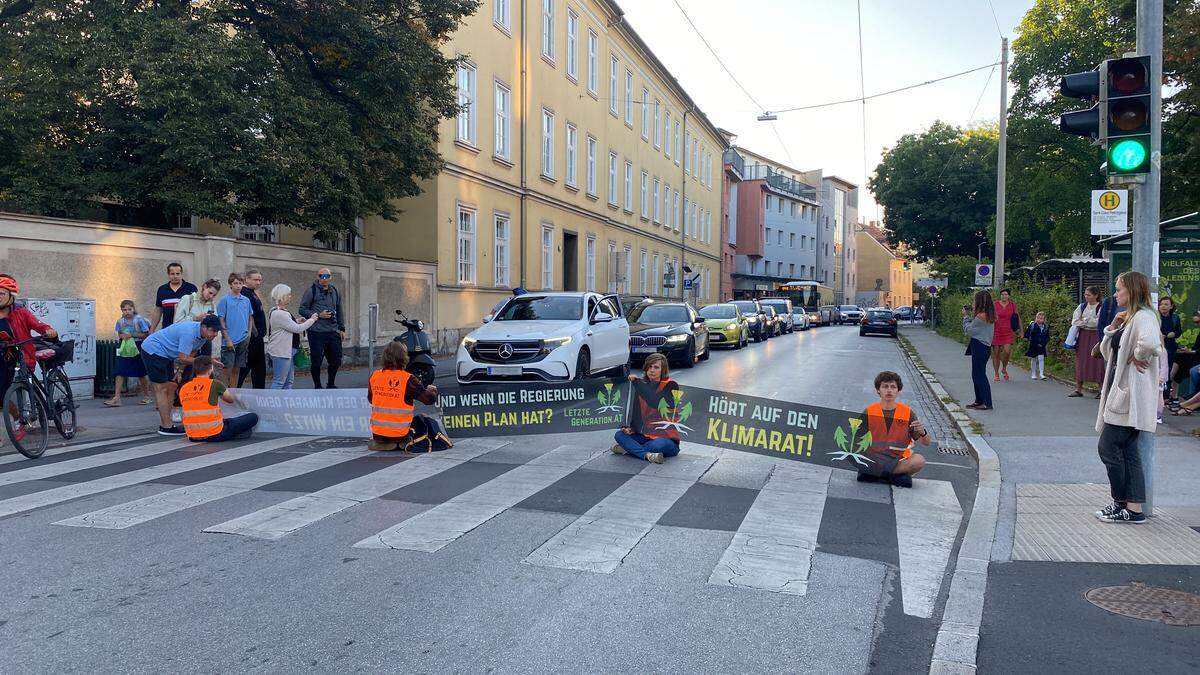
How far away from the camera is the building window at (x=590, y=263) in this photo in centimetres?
3438

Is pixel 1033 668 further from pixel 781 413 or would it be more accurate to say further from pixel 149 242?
Answer: pixel 149 242

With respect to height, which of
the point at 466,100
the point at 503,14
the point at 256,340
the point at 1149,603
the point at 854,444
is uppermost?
the point at 503,14

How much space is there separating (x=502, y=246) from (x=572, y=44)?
32.7ft

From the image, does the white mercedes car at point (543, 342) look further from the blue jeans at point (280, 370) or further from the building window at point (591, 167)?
the building window at point (591, 167)

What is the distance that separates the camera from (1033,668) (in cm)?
369

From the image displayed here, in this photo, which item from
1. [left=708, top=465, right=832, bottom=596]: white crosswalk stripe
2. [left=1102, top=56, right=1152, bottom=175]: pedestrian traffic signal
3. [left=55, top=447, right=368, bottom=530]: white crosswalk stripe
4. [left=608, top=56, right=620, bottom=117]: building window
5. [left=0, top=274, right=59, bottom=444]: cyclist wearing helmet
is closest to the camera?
[left=708, top=465, right=832, bottom=596]: white crosswalk stripe

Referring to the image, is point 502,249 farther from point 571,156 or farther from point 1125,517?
point 1125,517

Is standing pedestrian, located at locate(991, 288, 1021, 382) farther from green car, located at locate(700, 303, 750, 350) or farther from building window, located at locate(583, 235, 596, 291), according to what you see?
building window, located at locate(583, 235, 596, 291)

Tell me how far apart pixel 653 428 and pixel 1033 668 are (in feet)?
15.9

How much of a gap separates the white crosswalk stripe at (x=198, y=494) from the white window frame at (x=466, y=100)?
53.7ft

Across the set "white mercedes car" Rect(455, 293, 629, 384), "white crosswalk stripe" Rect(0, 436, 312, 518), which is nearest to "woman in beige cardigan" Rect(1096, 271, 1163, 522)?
"white crosswalk stripe" Rect(0, 436, 312, 518)

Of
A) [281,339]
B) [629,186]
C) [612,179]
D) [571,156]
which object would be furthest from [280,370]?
[629,186]

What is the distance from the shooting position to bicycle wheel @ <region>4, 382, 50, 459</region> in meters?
8.08

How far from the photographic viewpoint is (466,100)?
914 inches
